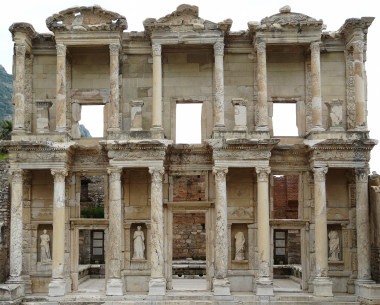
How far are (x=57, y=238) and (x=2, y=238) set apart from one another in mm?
3046

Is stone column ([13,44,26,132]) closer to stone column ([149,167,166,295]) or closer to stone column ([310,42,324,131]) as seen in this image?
stone column ([149,167,166,295])

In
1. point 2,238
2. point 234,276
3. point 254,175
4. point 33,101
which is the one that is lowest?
point 234,276

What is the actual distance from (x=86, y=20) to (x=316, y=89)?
8.58 meters

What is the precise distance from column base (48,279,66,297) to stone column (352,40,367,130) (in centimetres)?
1152

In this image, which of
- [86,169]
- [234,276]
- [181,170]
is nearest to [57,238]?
[86,169]

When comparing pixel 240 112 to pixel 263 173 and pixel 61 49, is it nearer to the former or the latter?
pixel 263 173

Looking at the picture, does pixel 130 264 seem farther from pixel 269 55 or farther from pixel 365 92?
pixel 365 92

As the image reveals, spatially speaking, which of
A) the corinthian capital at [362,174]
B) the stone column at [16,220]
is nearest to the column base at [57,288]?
the stone column at [16,220]

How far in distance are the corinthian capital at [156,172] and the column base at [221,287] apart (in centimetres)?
394

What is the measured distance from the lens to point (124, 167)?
63.3ft

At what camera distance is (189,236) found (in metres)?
30.6

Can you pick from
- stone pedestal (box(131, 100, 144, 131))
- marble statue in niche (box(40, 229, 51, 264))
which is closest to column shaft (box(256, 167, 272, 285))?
stone pedestal (box(131, 100, 144, 131))

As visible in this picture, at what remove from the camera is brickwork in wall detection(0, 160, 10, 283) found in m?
20.4

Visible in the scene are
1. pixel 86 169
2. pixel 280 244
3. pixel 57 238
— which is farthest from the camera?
pixel 280 244
